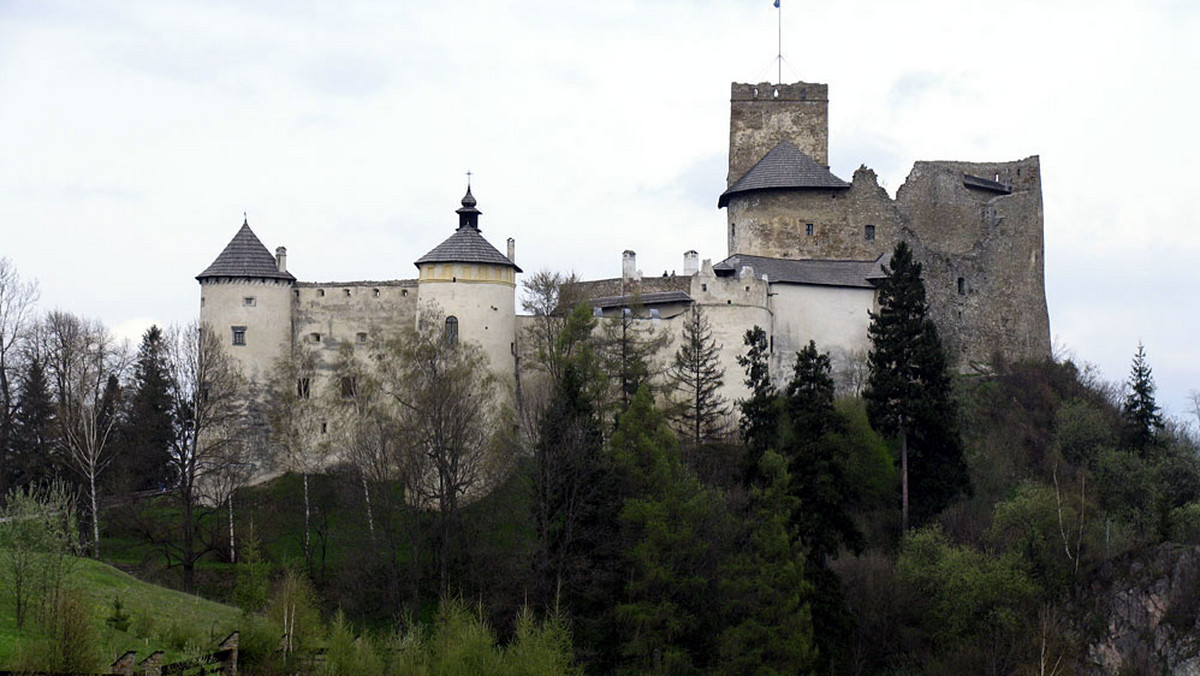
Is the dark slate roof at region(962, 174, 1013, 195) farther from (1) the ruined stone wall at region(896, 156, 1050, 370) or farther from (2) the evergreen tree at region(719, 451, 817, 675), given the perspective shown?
(2) the evergreen tree at region(719, 451, 817, 675)

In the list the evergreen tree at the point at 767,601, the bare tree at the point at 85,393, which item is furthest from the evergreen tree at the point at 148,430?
the evergreen tree at the point at 767,601

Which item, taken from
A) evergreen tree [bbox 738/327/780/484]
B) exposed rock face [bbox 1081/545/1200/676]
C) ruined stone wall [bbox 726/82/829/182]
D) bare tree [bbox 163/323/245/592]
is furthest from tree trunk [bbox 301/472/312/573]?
ruined stone wall [bbox 726/82/829/182]

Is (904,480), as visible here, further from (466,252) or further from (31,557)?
(31,557)

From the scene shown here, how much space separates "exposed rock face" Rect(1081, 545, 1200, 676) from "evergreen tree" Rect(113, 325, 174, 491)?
31.4 m

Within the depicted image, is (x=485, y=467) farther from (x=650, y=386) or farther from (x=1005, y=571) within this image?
(x=1005, y=571)

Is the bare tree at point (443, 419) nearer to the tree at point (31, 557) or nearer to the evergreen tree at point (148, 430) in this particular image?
the evergreen tree at point (148, 430)

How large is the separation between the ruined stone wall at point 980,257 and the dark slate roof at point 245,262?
25.4 m

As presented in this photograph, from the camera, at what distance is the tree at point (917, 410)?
2135 inches

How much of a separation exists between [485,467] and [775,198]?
21931 mm

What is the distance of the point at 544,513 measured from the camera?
1900 inches

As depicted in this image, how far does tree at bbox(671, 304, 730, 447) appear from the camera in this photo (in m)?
55.4

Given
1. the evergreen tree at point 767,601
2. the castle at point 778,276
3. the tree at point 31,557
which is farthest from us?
the castle at point 778,276

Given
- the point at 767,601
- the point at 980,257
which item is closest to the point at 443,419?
the point at 767,601

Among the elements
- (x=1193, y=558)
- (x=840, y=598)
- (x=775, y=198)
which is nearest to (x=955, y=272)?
(x=775, y=198)
